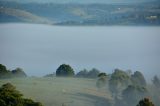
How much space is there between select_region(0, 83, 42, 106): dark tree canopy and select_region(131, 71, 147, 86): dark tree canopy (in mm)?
1175

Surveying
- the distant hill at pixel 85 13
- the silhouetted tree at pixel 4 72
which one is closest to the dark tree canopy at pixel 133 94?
the distant hill at pixel 85 13

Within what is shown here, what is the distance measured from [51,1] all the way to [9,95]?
137 cm

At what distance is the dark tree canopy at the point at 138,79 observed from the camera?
4628 mm

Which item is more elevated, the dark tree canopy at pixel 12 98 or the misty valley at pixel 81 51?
the misty valley at pixel 81 51

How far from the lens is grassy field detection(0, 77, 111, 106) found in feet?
14.7

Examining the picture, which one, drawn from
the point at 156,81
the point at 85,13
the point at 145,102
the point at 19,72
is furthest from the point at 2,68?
the point at 156,81

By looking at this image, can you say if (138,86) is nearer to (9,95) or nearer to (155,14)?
(155,14)

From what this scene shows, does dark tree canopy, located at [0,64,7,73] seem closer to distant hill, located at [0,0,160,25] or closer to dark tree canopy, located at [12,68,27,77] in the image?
dark tree canopy, located at [12,68,27,77]

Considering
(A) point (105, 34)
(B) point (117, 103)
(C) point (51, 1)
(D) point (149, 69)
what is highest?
(C) point (51, 1)

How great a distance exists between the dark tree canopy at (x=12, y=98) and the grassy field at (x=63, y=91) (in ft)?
0.29

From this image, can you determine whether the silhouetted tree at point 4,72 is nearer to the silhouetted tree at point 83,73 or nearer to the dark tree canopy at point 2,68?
the dark tree canopy at point 2,68

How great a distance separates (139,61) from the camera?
4.76m

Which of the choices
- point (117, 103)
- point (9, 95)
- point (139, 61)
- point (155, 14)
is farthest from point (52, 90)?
point (155, 14)

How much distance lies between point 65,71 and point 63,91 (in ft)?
0.88
